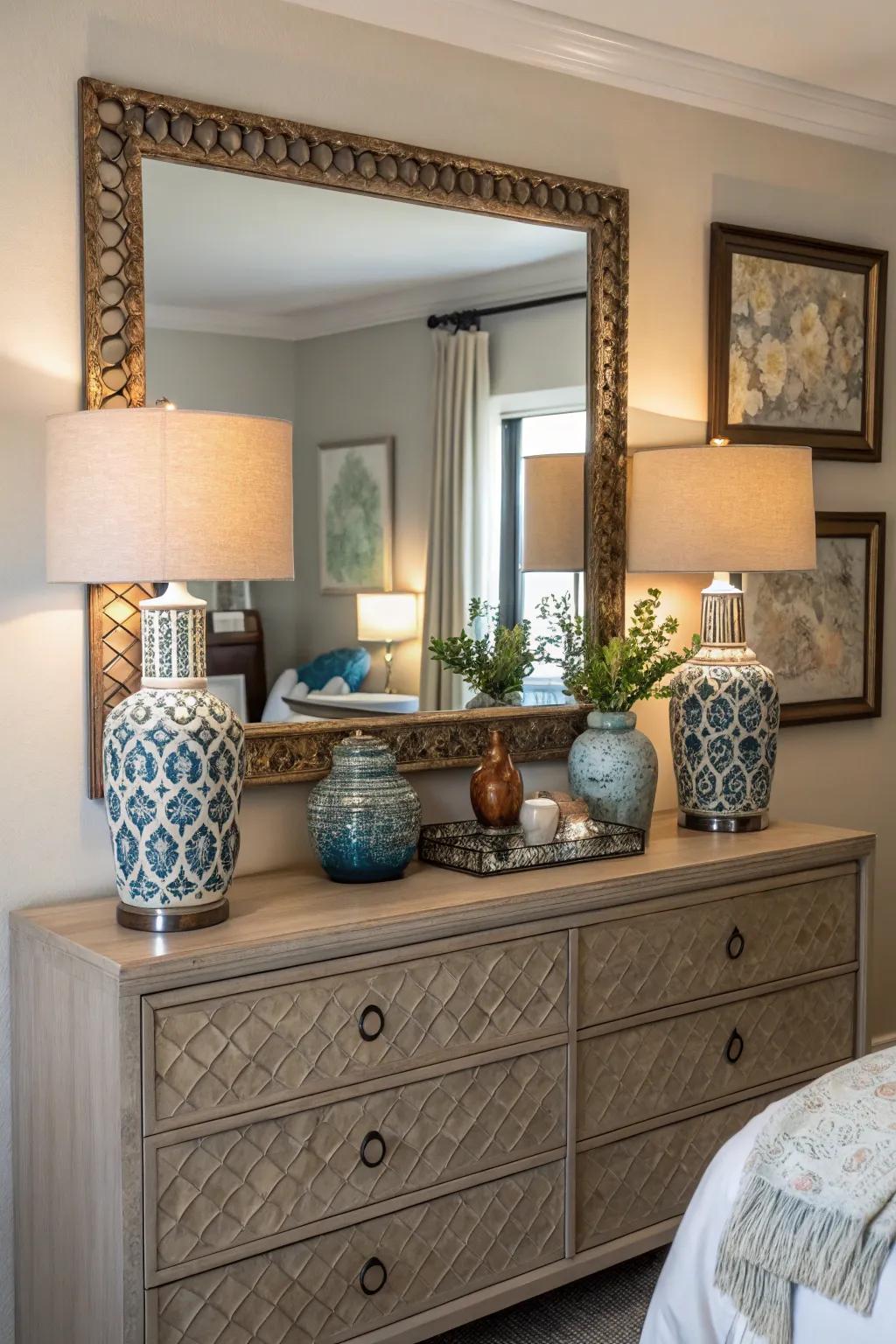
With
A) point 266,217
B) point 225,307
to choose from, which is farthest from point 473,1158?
point 266,217

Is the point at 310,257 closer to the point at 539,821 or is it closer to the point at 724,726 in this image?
the point at 539,821

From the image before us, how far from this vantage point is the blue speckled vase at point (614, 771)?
2.93 meters

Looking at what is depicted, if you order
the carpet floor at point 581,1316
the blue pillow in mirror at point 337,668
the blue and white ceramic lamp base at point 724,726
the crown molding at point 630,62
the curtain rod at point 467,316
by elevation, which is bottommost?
the carpet floor at point 581,1316

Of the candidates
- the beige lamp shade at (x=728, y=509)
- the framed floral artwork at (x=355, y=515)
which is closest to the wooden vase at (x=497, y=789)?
the framed floral artwork at (x=355, y=515)

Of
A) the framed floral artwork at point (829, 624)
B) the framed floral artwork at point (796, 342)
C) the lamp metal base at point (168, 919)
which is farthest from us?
the framed floral artwork at point (829, 624)

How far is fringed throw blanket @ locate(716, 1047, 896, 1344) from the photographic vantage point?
1694mm

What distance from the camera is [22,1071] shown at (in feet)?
7.70

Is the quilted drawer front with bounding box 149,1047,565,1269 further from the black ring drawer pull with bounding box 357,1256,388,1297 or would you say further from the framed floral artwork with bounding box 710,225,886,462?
the framed floral artwork with bounding box 710,225,886,462

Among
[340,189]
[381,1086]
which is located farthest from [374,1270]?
[340,189]

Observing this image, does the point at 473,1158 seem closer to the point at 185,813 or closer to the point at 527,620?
the point at 185,813

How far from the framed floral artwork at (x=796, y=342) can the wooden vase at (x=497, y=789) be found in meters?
1.10

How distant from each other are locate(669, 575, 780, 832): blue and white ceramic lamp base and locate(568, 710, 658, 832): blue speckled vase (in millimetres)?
175

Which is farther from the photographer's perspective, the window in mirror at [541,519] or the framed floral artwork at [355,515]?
the window in mirror at [541,519]

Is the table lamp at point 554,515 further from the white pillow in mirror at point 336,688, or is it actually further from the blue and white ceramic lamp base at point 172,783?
the blue and white ceramic lamp base at point 172,783
